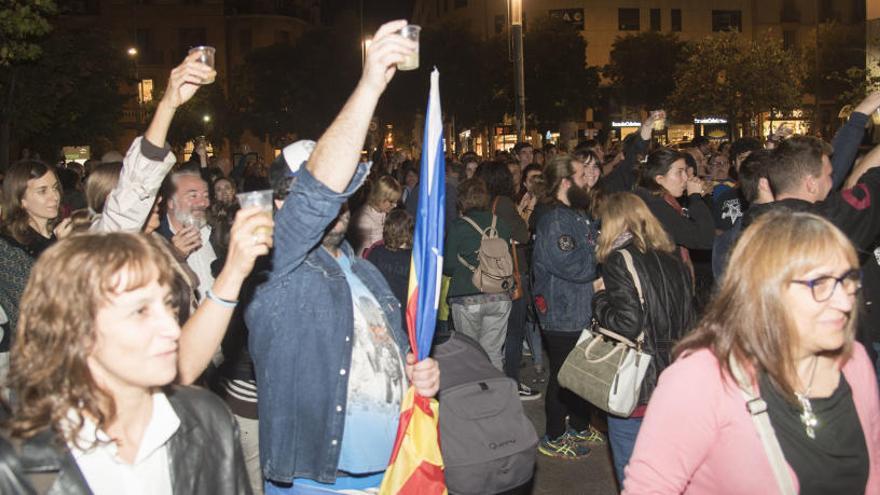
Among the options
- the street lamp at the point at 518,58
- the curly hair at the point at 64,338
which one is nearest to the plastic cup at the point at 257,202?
the curly hair at the point at 64,338

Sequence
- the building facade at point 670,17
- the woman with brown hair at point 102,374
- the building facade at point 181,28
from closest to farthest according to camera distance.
Result: the woman with brown hair at point 102,374, the building facade at point 670,17, the building facade at point 181,28

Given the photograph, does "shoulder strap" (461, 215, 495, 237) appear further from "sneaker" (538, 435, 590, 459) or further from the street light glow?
the street light glow

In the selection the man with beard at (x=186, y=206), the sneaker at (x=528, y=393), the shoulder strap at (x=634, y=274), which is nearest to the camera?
the shoulder strap at (x=634, y=274)

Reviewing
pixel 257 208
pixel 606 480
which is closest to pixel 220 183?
pixel 606 480

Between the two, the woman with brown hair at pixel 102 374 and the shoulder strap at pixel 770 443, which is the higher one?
the woman with brown hair at pixel 102 374

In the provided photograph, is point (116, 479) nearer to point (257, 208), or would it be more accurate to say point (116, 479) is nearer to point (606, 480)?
point (257, 208)

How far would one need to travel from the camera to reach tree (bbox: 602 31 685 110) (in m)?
56.2

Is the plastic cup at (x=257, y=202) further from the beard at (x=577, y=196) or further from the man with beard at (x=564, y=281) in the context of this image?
the beard at (x=577, y=196)

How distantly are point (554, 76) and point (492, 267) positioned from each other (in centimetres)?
3842

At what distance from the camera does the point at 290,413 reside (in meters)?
3.14

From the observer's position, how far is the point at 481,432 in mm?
4039

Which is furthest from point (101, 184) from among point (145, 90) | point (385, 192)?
point (145, 90)

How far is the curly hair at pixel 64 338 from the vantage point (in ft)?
6.83

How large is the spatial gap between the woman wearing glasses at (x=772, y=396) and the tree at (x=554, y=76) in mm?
41903
